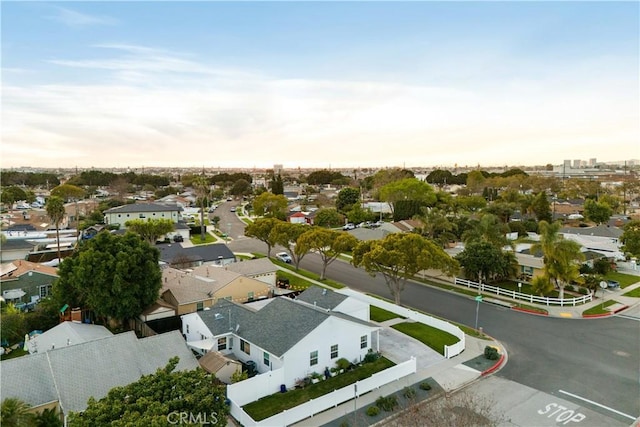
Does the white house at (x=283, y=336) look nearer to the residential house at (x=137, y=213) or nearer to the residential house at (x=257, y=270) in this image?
the residential house at (x=257, y=270)

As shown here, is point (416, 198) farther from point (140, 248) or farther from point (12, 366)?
point (12, 366)

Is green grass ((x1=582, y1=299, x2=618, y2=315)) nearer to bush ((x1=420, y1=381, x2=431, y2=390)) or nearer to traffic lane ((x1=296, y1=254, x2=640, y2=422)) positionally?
traffic lane ((x1=296, y1=254, x2=640, y2=422))

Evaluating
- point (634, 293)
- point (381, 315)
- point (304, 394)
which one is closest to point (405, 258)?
point (381, 315)

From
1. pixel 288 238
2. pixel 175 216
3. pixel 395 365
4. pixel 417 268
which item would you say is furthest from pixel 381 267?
pixel 175 216

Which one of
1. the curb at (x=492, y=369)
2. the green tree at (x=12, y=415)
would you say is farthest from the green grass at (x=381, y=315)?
the green tree at (x=12, y=415)

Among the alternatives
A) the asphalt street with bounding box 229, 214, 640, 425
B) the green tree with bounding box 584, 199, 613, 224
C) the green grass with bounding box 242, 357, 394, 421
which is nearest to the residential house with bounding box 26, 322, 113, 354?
the green grass with bounding box 242, 357, 394, 421

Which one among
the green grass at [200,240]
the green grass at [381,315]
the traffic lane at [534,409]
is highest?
the green grass at [200,240]

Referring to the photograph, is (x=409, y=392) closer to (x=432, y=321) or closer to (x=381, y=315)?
(x=432, y=321)
